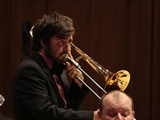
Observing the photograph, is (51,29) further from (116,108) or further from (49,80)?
(116,108)

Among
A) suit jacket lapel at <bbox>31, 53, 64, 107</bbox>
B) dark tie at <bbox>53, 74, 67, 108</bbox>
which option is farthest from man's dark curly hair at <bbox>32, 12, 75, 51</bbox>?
dark tie at <bbox>53, 74, 67, 108</bbox>

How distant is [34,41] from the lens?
2.53 meters

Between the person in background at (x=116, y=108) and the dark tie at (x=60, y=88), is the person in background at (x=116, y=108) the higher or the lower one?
the higher one

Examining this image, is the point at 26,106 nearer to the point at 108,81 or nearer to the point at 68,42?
the point at 68,42

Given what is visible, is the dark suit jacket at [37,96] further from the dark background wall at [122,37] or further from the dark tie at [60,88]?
the dark background wall at [122,37]

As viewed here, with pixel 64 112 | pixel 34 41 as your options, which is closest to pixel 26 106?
pixel 64 112

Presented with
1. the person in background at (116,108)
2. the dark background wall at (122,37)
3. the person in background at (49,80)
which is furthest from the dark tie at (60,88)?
the dark background wall at (122,37)

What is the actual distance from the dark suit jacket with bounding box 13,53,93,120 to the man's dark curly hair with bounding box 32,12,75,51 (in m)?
0.12

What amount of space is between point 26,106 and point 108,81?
2.47 feet

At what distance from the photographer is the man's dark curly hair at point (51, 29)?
96.3 inches

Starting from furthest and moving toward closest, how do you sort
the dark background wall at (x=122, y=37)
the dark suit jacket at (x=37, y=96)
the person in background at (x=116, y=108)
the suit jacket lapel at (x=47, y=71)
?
the dark background wall at (x=122, y=37), the suit jacket lapel at (x=47, y=71), the dark suit jacket at (x=37, y=96), the person in background at (x=116, y=108)

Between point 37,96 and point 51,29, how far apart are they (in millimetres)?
440

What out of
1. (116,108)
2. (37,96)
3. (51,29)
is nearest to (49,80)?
(37,96)

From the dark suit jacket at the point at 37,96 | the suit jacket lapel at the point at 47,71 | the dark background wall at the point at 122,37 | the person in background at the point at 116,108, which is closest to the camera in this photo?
the person in background at the point at 116,108
